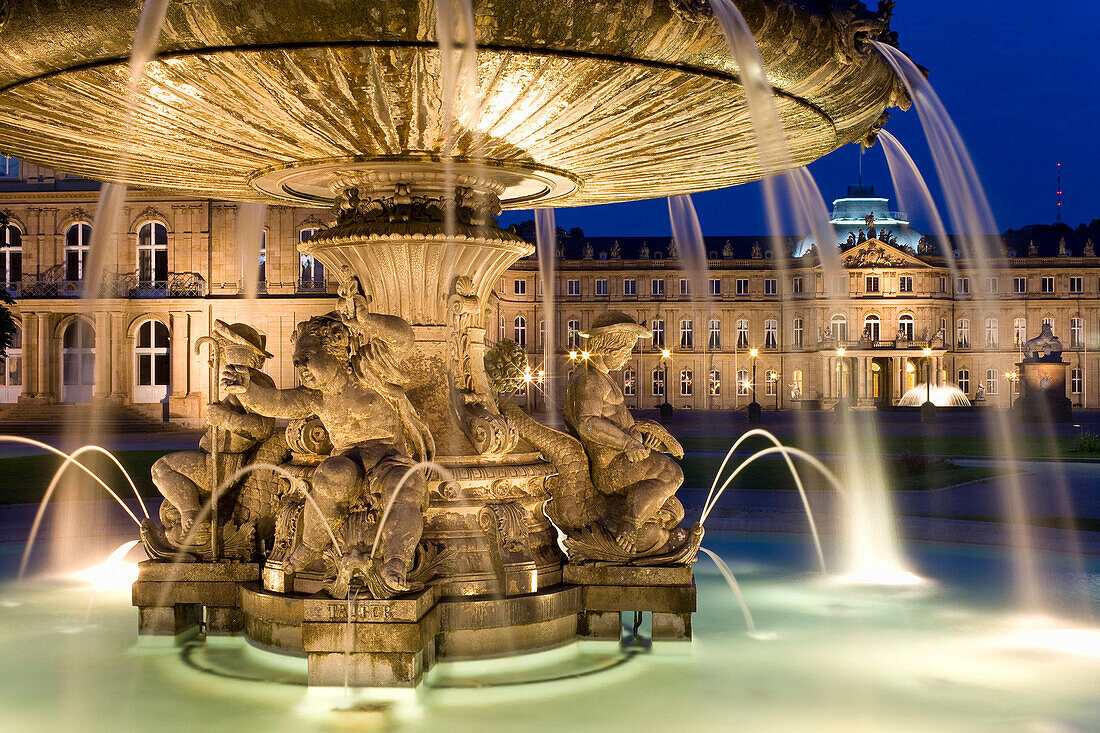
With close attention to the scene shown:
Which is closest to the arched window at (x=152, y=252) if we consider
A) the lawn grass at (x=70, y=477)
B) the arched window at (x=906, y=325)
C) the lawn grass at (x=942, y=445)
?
the lawn grass at (x=70, y=477)

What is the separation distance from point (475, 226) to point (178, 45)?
2263 millimetres

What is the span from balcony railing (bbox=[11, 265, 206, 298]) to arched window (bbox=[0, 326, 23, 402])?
1.77 m

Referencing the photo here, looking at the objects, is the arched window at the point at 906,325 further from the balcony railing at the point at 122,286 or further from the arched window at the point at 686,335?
the balcony railing at the point at 122,286

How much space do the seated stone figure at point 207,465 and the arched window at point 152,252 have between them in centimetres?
4201

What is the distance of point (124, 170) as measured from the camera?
7.08 metres

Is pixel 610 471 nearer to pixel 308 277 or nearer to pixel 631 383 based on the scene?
pixel 308 277

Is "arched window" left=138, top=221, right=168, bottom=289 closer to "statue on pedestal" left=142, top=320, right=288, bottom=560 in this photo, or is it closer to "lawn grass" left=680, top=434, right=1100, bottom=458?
"lawn grass" left=680, top=434, right=1100, bottom=458

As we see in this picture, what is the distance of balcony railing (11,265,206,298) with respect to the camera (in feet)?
149

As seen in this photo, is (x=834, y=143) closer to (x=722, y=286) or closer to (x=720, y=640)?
(x=720, y=640)

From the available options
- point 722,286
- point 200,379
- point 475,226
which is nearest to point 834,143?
point 475,226

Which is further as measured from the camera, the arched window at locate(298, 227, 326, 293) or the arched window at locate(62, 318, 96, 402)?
the arched window at locate(298, 227, 326, 293)

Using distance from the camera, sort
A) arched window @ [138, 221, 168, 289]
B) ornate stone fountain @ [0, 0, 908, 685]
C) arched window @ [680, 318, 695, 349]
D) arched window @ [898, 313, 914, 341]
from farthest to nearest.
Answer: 1. arched window @ [680, 318, 695, 349]
2. arched window @ [898, 313, 914, 341]
3. arched window @ [138, 221, 168, 289]
4. ornate stone fountain @ [0, 0, 908, 685]

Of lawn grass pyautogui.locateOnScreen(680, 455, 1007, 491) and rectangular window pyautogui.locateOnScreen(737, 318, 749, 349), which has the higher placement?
rectangular window pyautogui.locateOnScreen(737, 318, 749, 349)

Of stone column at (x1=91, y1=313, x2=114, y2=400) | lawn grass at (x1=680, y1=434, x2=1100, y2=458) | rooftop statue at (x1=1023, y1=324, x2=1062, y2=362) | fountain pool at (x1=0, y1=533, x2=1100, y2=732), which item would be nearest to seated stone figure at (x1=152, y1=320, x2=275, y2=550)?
fountain pool at (x1=0, y1=533, x2=1100, y2=732)
